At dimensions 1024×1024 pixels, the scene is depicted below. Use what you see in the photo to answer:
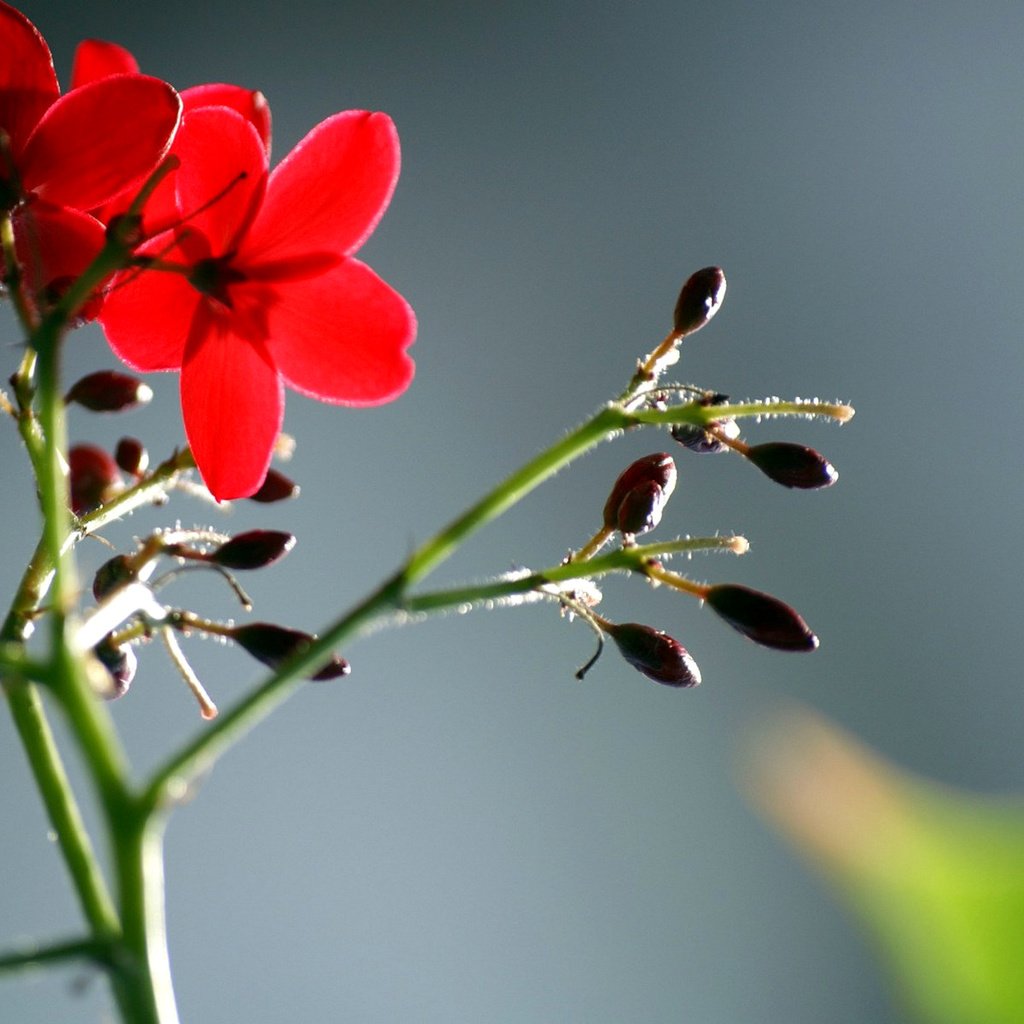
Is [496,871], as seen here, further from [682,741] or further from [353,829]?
[682,741]

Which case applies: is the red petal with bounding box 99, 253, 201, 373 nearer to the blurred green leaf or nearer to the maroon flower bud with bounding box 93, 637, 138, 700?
the maroon flower bud with bounding box 93, 637, 138, 700

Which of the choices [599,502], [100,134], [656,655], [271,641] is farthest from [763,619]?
[599,502]

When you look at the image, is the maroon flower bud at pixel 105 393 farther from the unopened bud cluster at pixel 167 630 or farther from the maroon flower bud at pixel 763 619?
the maroon flower bud at pixel 763 619

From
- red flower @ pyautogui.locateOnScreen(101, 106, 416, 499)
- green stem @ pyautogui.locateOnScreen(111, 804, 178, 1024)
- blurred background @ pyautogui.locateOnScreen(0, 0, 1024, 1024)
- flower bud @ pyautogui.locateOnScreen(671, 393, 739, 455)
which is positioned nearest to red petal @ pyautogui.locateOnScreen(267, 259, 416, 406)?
red flower @ pyautogui.locateOnScreen(101, 106, 416, 499)

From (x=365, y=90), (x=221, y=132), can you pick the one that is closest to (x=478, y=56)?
(x=365, y=90)

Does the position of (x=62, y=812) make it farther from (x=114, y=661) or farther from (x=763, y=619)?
(x=763, y=619)
